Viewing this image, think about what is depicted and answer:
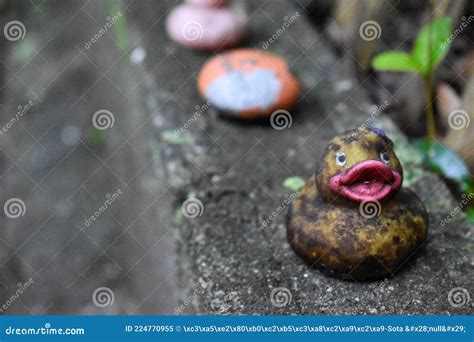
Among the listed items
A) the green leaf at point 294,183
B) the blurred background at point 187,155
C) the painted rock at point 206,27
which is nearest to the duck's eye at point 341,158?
the blurred background at point 187,155

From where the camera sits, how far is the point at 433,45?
180 centimetres

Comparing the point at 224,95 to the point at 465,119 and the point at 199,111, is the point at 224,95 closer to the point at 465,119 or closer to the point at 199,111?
the point at 199,111

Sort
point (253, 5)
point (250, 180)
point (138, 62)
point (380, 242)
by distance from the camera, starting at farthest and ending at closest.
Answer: point (253, 5)
point (138, 62)
point (250, 180)
point (380, 242)

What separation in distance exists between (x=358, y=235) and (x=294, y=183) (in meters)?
0.44

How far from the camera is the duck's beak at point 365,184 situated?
129cm

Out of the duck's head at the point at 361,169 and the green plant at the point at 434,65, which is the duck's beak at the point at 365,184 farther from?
the green plant at the point at 434,65

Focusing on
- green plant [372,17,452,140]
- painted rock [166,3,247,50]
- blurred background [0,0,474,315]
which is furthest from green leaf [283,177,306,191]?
painted rock [166,3,247,50]

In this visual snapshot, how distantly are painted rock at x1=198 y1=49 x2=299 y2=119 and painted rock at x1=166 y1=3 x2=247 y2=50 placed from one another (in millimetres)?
217

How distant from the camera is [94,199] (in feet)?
8.41

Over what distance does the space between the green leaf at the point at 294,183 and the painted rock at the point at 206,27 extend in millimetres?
644

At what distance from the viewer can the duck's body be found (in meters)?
1.33

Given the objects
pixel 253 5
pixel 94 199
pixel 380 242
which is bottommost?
pixel 94 199

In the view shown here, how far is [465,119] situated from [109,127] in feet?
4.51

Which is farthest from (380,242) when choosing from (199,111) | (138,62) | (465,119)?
(138,62)
